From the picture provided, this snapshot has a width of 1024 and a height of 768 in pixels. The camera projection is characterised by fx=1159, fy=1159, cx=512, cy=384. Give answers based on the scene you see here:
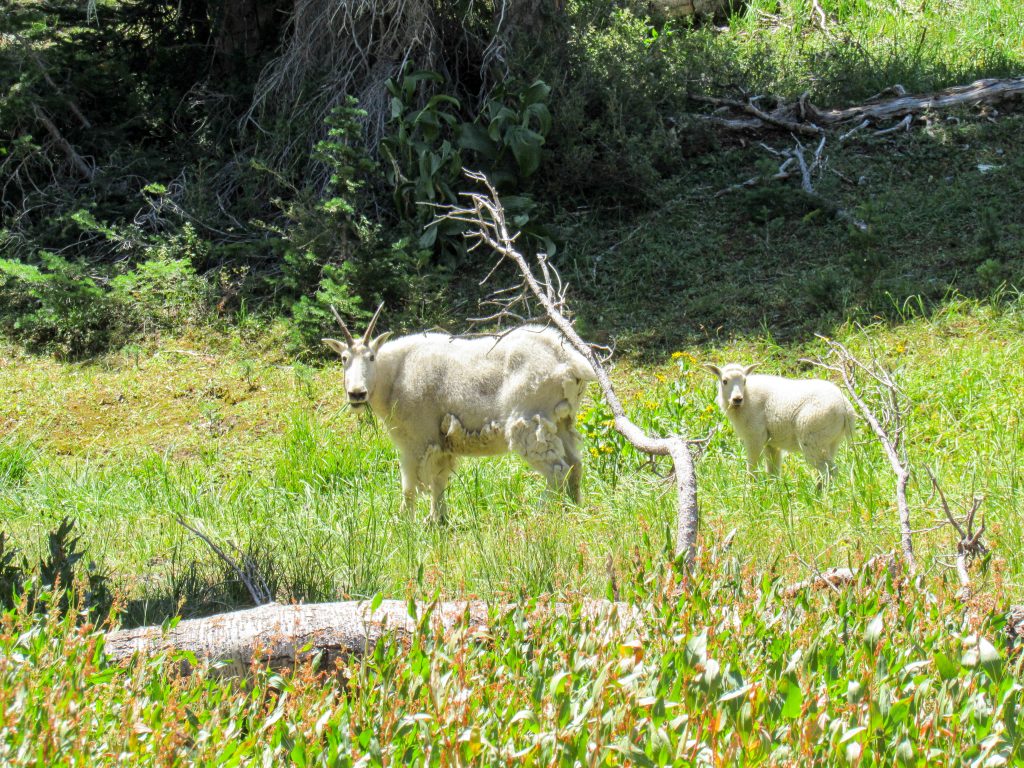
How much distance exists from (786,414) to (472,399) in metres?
2.01

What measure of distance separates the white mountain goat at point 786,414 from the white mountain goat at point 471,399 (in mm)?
1006

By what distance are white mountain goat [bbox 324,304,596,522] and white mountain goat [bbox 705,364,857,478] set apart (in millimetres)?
1006

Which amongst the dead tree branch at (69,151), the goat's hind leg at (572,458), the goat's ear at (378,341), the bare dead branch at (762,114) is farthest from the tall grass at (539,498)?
the dead tree branch at (69,151)

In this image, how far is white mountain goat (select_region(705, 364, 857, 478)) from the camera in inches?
286

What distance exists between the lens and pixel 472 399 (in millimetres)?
7172

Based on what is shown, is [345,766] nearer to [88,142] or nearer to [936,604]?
[936,604]

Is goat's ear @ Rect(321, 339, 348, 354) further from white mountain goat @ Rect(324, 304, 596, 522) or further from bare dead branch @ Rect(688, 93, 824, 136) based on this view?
bare dead branch @ Rect(688, 93, 824, 136)

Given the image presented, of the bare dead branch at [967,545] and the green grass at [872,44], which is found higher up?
the bare dead branch at [967,545]

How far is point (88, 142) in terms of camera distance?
1378 centimetres

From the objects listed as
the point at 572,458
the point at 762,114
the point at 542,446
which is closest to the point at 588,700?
the point at 542,446

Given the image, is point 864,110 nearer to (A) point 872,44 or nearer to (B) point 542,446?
(A) point 872,44

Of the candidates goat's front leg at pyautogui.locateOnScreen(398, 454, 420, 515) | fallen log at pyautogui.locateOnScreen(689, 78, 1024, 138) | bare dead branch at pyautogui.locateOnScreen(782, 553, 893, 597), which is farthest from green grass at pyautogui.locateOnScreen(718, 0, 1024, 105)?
bare dead branch at pyautogui.locateOnScreen(782, 553, 893, 597)

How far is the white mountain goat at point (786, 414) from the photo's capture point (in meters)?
7.27

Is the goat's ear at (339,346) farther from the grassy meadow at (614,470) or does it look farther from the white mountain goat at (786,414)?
the white mountain goat at (786,414)
